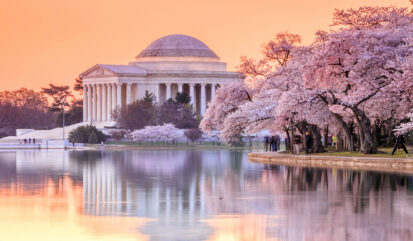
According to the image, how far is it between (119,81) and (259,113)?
338ft

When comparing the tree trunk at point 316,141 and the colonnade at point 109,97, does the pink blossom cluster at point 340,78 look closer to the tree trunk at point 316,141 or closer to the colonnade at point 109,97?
the tree trunk at point 316,141

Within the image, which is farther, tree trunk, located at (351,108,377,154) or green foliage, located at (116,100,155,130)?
green foliage, located at (116,100,155,130)

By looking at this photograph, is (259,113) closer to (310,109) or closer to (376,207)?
(310,109)

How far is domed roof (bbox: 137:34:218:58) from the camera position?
174 meters

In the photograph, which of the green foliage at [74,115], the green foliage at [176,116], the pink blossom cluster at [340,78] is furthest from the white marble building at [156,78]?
the pink blossom cluster at [340,78]

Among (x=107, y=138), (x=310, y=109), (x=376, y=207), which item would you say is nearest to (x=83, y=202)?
(x=376, y=207)

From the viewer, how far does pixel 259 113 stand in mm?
58844

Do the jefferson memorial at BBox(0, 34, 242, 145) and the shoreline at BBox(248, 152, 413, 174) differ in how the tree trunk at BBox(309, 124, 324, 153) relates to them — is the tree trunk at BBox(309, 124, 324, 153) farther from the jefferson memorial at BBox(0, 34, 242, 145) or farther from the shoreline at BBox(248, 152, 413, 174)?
the jefferson memorial at BBox(0, 34, 242, 145)

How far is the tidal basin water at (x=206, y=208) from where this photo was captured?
1722 centimetres

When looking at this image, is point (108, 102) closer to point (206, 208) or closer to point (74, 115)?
point (74, 115)

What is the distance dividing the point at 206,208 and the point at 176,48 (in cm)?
15441

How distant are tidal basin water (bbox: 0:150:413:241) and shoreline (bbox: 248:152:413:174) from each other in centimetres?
586

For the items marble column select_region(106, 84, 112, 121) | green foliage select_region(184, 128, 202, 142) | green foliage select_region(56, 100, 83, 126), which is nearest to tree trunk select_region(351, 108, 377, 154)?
green foliage select_region(184, 128, 202, 142)

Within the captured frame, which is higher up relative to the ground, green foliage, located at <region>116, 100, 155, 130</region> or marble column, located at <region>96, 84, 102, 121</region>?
marble column, located at <region>96, 84, 102, 121</region>
